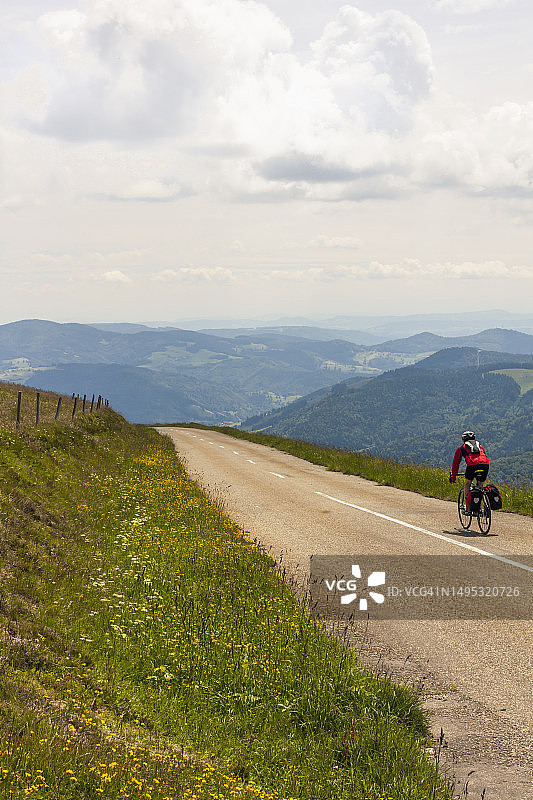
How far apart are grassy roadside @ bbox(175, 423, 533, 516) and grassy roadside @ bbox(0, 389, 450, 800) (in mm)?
8729

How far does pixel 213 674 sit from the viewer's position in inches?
252

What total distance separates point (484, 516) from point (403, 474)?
29.4ft

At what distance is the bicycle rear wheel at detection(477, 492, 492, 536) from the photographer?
41.2 feet

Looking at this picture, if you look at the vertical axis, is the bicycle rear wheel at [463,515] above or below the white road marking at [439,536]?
above

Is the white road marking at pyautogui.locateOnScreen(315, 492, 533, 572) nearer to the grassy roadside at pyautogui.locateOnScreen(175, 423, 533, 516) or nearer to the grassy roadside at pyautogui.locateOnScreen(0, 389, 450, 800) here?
the grassy roadside at pyautogui.locateOnScreen(175, 423, 533, 516)

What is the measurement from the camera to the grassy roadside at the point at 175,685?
170 inches

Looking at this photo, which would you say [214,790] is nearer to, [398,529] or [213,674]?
[213,674]

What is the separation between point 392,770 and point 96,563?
6262mm

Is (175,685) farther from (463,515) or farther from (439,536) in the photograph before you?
(463,515)

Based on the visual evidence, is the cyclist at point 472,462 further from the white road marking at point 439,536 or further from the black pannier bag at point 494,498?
the white road marking at point 439,536

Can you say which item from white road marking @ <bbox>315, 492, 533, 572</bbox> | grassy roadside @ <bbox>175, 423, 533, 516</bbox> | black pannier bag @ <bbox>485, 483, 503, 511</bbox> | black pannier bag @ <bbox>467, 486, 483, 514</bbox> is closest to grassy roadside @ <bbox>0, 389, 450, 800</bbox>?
white road marking @ <bbox>315, 492, 533, 572</bbox>

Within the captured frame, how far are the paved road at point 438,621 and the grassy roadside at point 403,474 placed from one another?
700 millimetres

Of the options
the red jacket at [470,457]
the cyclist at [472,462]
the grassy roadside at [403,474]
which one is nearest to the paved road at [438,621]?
the grassy roadside at [403,474]

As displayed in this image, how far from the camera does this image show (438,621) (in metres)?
7.86
